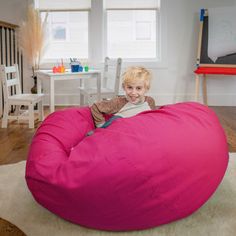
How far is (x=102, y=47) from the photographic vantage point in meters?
5.56

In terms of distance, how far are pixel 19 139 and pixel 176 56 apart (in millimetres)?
3120

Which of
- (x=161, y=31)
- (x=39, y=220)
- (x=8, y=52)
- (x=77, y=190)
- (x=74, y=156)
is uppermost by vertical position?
(x=161, y=31)

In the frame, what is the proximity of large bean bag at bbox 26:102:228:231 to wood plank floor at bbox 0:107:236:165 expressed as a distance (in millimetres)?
1137

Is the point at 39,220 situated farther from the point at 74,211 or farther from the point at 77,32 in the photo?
the point at 77,32

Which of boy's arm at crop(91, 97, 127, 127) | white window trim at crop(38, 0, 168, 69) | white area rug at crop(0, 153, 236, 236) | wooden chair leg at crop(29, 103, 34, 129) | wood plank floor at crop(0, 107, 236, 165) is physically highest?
white window trim at crop(38, 0, 168, 69)

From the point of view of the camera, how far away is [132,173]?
1452 millimetres

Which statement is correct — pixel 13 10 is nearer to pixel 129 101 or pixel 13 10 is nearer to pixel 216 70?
pixel 216 70

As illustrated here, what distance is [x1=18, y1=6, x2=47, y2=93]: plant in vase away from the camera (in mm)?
4852

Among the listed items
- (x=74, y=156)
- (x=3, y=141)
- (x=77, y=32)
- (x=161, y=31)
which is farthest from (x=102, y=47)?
(x=74, y=156)

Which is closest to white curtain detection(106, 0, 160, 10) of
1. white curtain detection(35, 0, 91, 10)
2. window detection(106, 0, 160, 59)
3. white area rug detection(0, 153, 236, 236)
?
window detection(106, 0, 160, 59)

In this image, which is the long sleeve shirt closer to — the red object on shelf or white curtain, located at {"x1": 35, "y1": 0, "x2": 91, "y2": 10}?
the red object on shelf

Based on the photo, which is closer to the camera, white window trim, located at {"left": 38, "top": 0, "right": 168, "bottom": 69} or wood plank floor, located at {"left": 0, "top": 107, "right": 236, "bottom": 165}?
wood plank floor, located at {"left": 0, "top": 107, "right": 236, "bottom": 165}

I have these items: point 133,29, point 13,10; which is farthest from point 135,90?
point 13,10

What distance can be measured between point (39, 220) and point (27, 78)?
422cm
